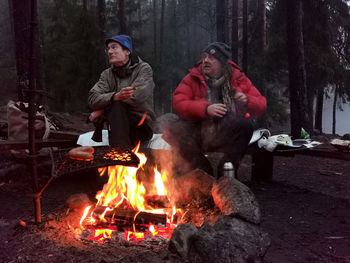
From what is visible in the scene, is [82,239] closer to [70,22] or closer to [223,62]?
[223,62]

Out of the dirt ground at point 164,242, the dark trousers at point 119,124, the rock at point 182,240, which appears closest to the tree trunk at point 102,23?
the dirt ground at point 164,242

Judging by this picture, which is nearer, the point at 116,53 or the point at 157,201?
the point at 157,201

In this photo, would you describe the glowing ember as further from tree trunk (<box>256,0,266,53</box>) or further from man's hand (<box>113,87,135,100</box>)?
tree trunk (<box>256,0,266,53</box>)

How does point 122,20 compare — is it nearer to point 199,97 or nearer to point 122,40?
point 122,40

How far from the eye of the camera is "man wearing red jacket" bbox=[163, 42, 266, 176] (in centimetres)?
404

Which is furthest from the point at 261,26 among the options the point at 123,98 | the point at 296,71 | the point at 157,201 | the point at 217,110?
the point at 157,201

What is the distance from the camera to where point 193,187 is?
362 cm

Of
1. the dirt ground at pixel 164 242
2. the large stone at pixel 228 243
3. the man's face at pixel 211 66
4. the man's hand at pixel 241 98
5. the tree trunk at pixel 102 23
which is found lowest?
the dirt ground at pixel 164 242

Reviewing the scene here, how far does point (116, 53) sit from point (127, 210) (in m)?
2.19

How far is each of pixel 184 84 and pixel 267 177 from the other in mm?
2359

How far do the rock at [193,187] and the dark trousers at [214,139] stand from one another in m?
0.42

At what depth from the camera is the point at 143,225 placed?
2934 millimetres

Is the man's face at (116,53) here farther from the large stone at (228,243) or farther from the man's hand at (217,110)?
the large stone at (228,243)

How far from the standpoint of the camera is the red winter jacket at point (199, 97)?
13.4ft
